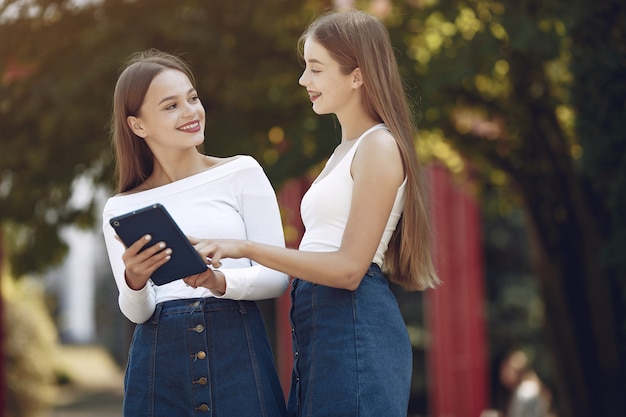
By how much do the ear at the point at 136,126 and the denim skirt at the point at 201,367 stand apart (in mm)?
538

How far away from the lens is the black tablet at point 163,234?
2.73 m

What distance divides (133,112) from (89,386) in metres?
21.4

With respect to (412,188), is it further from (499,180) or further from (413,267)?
(499,180)

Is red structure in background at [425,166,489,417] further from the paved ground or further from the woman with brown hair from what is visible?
the woman with brown hair

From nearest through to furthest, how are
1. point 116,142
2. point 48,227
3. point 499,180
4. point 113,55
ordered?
point 116,142 < point 113,55 < point 48,227 < point 499,180

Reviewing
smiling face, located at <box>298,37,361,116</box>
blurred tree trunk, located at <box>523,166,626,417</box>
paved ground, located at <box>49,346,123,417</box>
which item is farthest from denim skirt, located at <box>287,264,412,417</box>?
paved ground, located at <box>49,346,123,417</box>

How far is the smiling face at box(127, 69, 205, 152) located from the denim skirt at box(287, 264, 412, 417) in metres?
0.60

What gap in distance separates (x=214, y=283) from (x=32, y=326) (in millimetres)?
11068

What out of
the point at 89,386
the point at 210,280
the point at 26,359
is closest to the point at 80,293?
the point at 89,386

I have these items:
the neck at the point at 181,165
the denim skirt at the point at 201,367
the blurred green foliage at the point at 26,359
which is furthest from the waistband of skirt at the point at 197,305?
the blurred green foliage at the point at 26,359

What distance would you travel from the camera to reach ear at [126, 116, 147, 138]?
3287 mm

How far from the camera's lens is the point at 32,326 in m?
13.5

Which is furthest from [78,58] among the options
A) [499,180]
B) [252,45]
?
[499,180]

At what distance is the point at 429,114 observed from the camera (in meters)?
8.23
